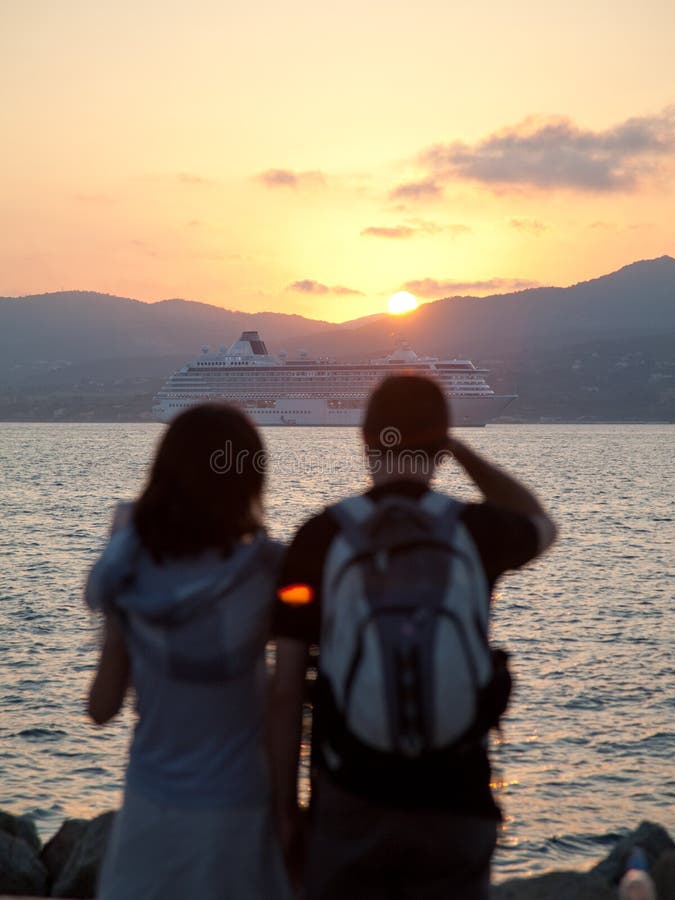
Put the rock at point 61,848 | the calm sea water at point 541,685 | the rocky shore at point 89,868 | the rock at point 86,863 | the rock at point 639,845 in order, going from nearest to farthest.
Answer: the rocky shore at point 89,868 → the rock at point 86,863 → the rock at point 61,848 → the rock at point 639,845 → the calm sea water at point 541,685

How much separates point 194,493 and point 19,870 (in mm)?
4475

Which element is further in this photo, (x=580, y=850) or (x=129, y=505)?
(x=580, y=850)

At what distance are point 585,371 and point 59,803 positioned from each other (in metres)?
168

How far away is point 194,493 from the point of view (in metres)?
1.93

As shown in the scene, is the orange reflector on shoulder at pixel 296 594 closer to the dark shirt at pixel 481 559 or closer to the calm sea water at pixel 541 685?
the dark shirt at pixel 481 559

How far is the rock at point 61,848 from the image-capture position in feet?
19.8

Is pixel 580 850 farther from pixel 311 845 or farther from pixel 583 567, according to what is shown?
pixel 583 567

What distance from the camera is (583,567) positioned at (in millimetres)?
22859

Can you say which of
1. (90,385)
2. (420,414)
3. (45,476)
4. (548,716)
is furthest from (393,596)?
(90,385)

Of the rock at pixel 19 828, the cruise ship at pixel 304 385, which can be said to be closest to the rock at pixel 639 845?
the rock at pixel 19 828

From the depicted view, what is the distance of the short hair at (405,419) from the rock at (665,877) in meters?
3.88

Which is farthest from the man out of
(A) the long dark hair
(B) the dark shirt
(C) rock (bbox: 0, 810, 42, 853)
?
(C) rock (bbox: 0, 810, 42, 853)

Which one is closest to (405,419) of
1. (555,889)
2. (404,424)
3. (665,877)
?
(404,424)

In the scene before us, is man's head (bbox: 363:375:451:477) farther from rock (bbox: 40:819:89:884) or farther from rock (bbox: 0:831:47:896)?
rock (bbox: 40:819:89:884)
